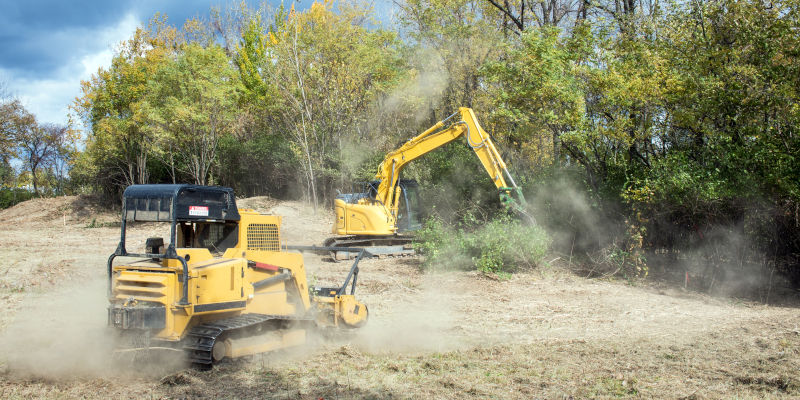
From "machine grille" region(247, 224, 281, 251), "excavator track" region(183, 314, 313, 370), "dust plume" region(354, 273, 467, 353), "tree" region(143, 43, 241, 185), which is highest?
"tree" region(143, 43, 241, 185)

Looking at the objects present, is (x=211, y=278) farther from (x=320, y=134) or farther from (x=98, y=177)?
(x=98, y=177)

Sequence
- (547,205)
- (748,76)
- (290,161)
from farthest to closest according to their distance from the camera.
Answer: (290,161) → (547,205) → (748,76)

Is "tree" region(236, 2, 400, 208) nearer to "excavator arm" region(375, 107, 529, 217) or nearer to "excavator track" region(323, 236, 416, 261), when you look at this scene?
"excavator arm" region(375, 107, 529, 217)

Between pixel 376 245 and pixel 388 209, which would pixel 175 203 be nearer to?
pixel 388 209

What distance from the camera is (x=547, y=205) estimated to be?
15.3 meters

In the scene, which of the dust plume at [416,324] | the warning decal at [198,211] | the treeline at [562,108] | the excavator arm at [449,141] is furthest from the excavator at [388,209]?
the warning decal at [198,211]

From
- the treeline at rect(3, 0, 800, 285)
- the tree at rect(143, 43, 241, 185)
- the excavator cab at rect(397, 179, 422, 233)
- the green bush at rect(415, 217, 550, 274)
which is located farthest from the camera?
the tree at rect(143, 43, 241, 185)

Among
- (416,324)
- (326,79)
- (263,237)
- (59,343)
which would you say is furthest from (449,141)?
(326,79)

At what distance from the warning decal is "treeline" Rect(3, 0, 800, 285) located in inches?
375

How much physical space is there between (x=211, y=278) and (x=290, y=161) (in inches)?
1035

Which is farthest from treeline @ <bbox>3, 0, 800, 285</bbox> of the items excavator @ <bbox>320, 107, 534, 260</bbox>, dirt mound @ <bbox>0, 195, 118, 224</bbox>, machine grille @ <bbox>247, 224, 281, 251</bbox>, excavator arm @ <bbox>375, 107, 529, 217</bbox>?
machine grille @ <bbox>247, 224, 281, 251</bbox>

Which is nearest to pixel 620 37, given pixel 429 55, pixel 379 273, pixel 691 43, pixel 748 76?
pixel 691 43

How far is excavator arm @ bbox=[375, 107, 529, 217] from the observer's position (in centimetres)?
1405

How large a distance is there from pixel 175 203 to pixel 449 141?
10.4m
